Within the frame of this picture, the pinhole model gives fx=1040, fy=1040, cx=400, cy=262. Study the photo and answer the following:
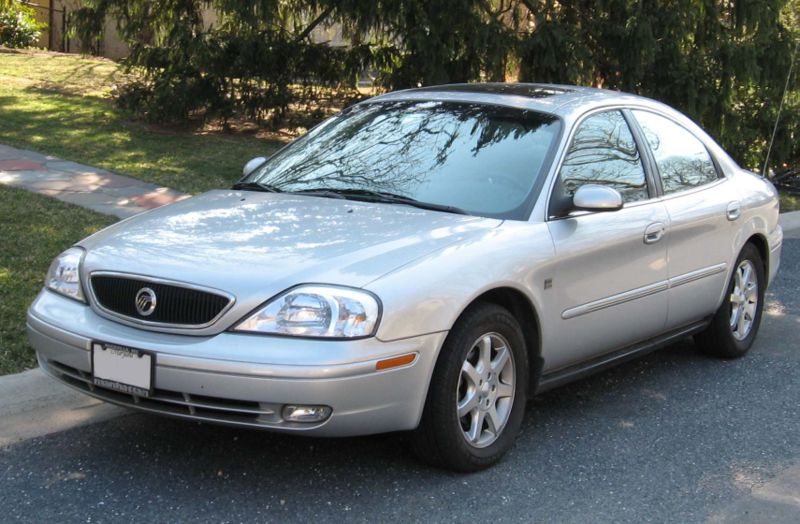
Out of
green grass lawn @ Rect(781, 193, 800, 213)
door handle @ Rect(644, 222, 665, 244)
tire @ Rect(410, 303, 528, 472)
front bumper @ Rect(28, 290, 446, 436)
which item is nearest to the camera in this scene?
front bumper @ Rect(28, 290, 446, 436)

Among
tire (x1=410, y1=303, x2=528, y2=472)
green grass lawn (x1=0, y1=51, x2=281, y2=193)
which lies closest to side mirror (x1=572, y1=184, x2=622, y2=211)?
tire (x1=410, y1=303, x2=528, y2=472)

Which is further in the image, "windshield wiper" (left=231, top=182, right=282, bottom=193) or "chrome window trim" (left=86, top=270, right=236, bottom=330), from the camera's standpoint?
"windshield wiper" (left=231, top=182, right=282, bottom=193)

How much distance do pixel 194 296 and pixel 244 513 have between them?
0.83m

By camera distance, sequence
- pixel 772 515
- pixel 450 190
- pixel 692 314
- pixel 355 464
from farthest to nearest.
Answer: pixel 692 314, pixel 450 190, pixel 355 464, pixel 772 515

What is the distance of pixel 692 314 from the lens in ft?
18.7

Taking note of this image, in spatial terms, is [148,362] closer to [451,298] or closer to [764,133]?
[451,298]

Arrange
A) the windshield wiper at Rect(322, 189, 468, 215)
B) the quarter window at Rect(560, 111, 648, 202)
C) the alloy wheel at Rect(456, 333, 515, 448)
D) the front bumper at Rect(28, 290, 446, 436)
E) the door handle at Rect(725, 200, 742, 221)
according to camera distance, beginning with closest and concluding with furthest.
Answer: the front bumper at Rect(28, 290, 446, 436) < the alloy wheel at Rect(456, 333, 515, 448) < the windshield wiper at Rect(322, 189, 468, 215) < the quarter window at Rect(560, 111, 648, 202) < the door handle at Rect(725, 200, 742, 221)

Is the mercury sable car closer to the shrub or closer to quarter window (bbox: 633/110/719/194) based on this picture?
quarter window (bbox: 633/110/719/194)

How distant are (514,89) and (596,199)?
3.99 feet

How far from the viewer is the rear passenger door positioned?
17.9 feet

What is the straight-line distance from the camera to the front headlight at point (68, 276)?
14.0ft

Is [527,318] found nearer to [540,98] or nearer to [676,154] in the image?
[540,98]

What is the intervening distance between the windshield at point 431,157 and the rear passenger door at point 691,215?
86 centimetres

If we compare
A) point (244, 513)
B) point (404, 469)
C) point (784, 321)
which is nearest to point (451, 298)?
point (404, 469)
